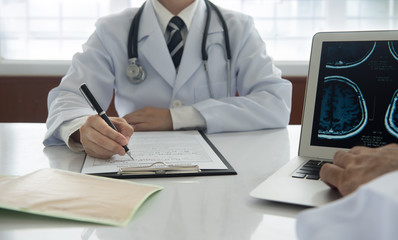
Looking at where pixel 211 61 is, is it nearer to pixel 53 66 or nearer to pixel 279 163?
pixel 279 163

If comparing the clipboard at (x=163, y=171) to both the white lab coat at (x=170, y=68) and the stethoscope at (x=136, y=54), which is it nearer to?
the white lab coat at (x=170, y=68)

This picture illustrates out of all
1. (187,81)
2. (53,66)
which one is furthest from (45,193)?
(53,66)

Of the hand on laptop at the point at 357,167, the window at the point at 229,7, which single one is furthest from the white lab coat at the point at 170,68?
the window at the point at 229,7

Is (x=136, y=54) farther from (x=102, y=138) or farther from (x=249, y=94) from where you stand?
(x=102, y=138)

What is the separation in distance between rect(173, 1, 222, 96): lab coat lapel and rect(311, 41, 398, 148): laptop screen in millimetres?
612

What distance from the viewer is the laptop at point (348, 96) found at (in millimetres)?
768

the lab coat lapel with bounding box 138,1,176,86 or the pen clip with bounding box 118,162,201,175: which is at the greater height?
the lab coat lapel with bounding box 138,1,176,86

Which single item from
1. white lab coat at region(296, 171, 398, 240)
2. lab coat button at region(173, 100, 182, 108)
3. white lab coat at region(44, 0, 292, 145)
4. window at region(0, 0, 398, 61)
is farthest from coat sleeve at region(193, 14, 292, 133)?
window at region(0, 0, 398, 61)

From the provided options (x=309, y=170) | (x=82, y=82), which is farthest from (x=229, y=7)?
(x=309, y=170)

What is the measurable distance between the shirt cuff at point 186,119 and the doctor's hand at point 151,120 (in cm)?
2

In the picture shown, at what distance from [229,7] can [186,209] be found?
200 centimetres

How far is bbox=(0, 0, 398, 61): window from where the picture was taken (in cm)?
244

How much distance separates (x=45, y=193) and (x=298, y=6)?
213cm

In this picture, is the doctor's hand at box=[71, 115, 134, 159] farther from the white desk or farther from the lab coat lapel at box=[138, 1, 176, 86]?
the lab coat lapel at box=[138, 1, 176, 86]
